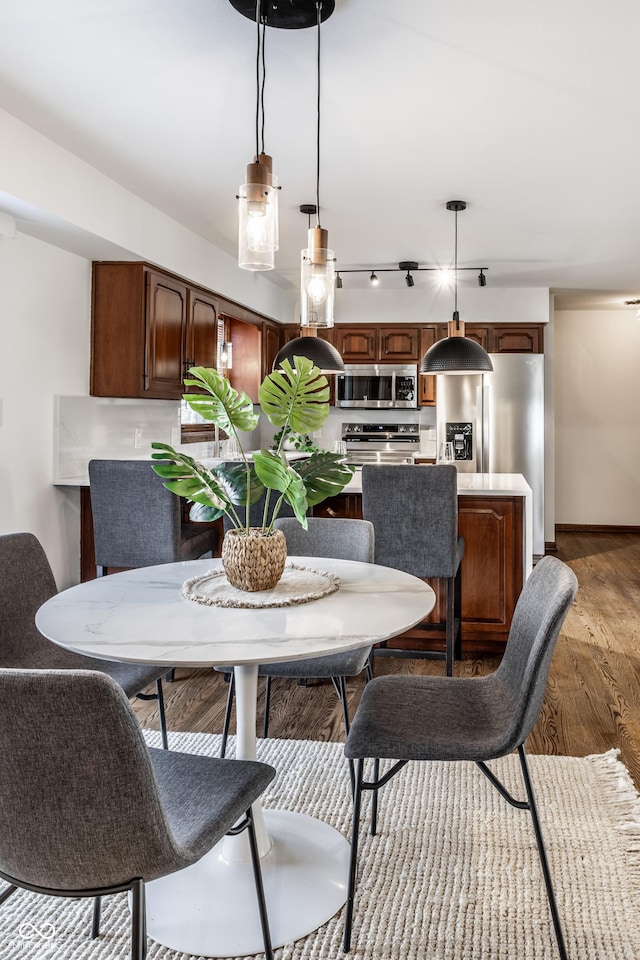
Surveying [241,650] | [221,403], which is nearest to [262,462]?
[221,403]

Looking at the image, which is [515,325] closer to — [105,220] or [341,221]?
[341,221]

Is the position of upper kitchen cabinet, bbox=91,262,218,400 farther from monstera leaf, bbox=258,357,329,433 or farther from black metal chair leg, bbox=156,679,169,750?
monstera leaf, bbox=258,357,329,433

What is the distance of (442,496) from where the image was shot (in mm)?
3287

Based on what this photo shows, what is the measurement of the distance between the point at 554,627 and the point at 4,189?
263 cm

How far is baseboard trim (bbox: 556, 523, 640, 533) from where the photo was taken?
313 inches

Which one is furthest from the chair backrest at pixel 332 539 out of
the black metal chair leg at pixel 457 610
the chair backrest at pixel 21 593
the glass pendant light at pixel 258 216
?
the black metal chair leg at pixel 457 610

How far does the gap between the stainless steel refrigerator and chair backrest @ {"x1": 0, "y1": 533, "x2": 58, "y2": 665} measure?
4.80m

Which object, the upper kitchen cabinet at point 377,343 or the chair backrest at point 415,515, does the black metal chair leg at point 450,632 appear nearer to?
the chair backrest at point 415,515

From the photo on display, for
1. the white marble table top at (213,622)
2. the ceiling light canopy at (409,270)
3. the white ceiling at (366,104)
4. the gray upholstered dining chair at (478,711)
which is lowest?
the gray upholstered dining chair at (478,711)

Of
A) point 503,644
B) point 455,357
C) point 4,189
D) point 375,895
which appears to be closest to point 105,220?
point 4,189

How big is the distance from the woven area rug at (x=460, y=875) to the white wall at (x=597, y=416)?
18.9ft

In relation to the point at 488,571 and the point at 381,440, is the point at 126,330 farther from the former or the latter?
the point at 381,440

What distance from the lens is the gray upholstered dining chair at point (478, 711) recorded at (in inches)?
62.6

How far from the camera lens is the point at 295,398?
6.60 feet
